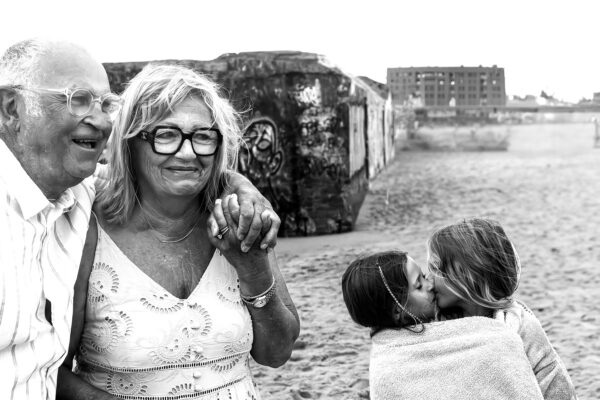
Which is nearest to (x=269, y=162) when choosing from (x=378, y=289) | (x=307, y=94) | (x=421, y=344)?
(x=307, y=94)

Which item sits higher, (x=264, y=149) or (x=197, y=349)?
(x=264, y=149)

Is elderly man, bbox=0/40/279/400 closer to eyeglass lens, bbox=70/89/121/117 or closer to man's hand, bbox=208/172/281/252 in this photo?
eyeglass lens, bbox=70/89/121/117

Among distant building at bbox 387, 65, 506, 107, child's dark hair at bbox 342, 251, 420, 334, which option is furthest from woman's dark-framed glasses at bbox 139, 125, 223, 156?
distant building at bbox 387, 65, 506, 107

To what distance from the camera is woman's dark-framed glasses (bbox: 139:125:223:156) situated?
2469 mm

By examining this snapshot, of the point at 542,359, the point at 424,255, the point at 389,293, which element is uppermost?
the point at 389,293

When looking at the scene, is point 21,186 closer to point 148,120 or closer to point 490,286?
point 148,120

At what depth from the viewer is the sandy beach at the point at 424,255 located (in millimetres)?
5797

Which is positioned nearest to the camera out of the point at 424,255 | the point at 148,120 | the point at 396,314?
the point at 148,120

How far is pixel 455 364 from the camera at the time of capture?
2.54m

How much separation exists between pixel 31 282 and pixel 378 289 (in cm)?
121

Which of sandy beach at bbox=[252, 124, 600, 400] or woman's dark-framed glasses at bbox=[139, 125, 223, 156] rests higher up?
woman's dark-framed glasses at bbox=[139, 125, 223, 156]

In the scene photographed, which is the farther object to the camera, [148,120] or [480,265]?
[480,265]

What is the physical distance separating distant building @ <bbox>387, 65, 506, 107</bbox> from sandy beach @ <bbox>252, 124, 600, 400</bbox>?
30.7m

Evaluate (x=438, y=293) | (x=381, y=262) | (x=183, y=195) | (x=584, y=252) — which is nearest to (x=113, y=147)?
(x=183, y=195)
